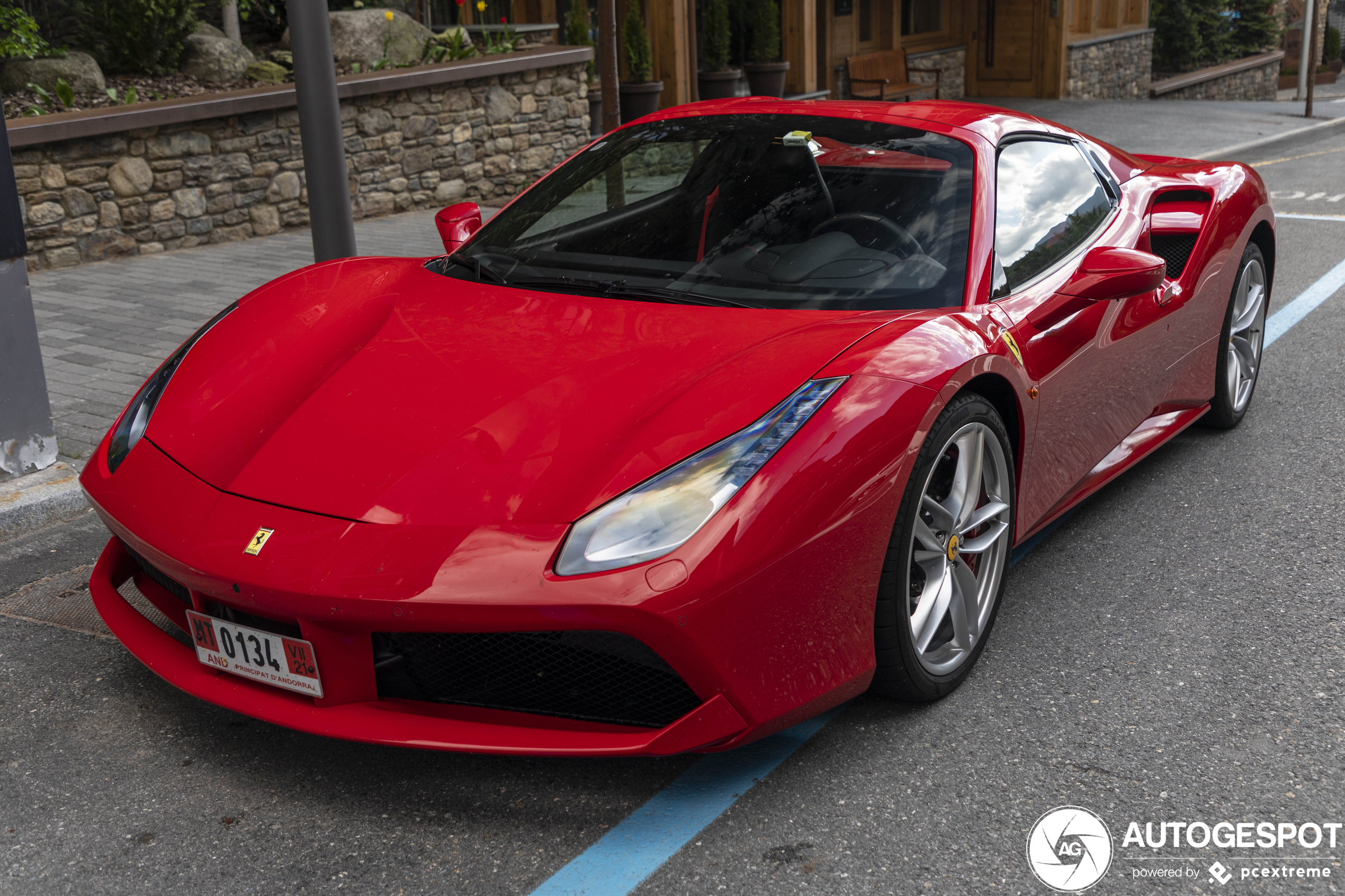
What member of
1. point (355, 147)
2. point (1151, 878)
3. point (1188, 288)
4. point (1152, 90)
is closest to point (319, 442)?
point (1151, 878)

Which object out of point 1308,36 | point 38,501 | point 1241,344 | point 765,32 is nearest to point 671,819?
point 38,501

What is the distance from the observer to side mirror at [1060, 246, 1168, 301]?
3236mm

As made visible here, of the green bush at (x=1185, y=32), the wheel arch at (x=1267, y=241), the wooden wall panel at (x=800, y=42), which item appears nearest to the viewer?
the wheel arch at (x=1267, y=241)

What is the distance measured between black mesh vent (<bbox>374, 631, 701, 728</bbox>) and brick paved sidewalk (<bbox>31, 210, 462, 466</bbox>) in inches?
104

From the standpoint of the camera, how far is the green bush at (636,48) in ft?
43.0

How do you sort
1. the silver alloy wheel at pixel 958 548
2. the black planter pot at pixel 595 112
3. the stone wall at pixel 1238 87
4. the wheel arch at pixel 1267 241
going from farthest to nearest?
1. the stone wall at pixel 1238 87
2. the black planter pot at pixel 595 112
3. the wheel arch at pixel 1267 241
4. the silver alloy wheel at pixel 958 548

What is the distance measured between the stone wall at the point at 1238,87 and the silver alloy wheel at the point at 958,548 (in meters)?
24.2

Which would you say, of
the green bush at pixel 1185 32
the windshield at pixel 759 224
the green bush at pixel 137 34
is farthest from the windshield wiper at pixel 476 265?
the green bush at pixel 1185 32

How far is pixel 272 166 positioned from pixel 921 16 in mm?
14600

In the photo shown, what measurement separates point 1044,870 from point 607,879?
2.67 feet

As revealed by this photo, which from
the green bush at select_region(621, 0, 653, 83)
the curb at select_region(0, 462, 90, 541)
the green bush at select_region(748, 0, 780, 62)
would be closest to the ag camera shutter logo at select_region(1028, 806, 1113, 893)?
the curb at select_region(0, 462, 90, 541)

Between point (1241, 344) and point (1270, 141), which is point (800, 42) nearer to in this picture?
point (1270, 141)

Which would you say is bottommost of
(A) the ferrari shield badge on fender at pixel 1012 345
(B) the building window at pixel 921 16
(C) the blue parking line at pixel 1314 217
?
(C) the blue parking line at pixel 1314 217

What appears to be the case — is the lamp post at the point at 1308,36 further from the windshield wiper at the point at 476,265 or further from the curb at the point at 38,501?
the curb at the point at 38,501
